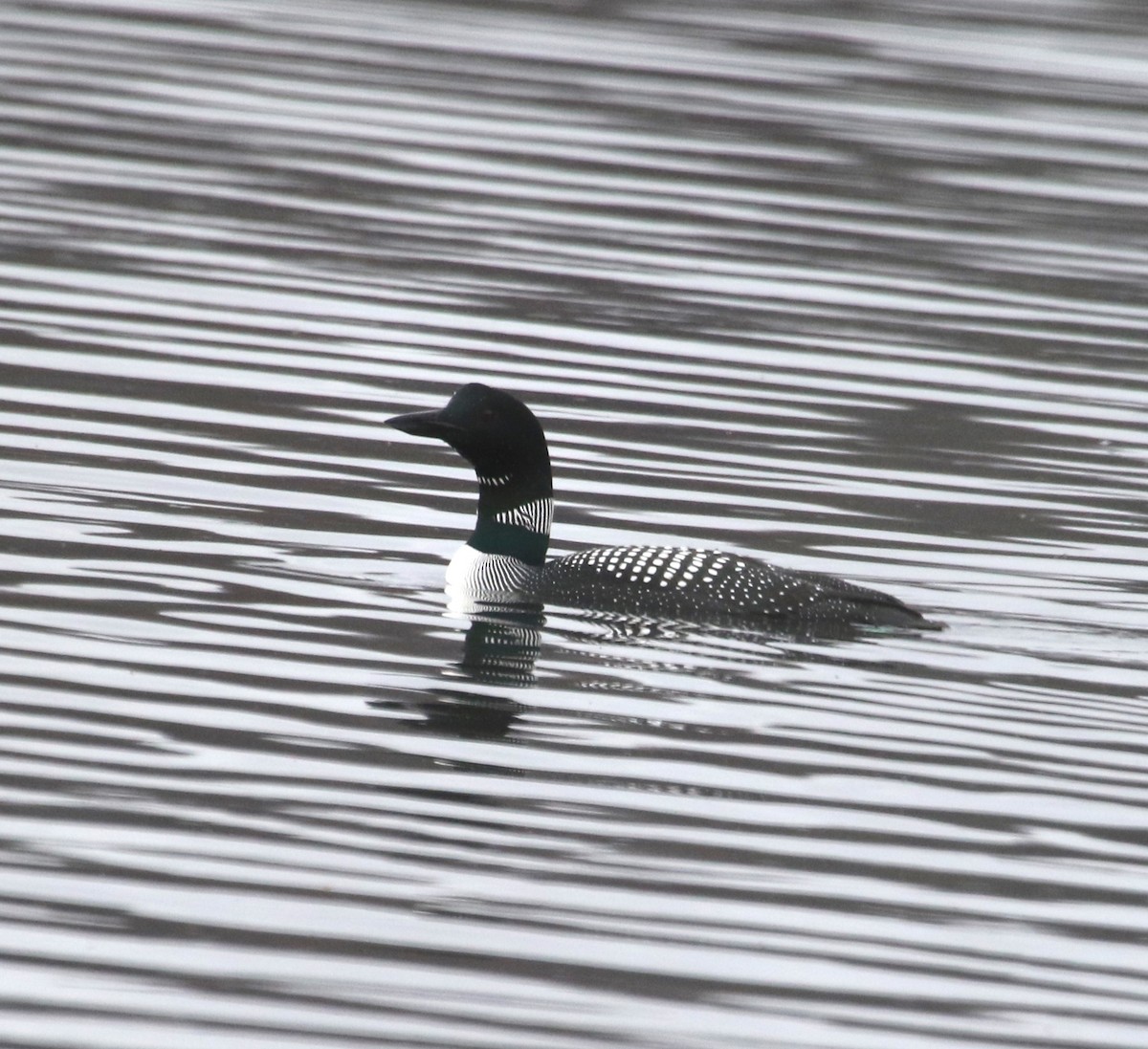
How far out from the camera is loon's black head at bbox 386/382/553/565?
8539 mm

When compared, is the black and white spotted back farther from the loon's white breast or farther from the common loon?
the loon's white breast

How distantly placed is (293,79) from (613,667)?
11400 millimetres

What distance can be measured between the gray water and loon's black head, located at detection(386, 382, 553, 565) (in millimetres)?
376

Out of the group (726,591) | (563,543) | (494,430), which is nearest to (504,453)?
(494,430)

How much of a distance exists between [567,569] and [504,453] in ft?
1.81

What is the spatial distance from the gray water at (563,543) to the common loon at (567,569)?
148mm

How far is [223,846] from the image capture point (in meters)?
5.70

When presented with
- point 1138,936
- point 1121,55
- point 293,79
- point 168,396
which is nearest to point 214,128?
point 293,79

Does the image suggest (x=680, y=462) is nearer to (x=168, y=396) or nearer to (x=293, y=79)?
(x=168, y=396)

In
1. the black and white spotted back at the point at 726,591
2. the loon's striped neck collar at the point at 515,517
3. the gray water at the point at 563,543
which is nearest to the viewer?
the gray water at the point at 563,543

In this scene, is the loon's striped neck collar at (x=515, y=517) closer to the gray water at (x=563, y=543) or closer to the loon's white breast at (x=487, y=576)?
the loon's white breast at (x=487, y=576)

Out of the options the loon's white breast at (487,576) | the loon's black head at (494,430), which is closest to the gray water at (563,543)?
the loon's white breast at (487,576)

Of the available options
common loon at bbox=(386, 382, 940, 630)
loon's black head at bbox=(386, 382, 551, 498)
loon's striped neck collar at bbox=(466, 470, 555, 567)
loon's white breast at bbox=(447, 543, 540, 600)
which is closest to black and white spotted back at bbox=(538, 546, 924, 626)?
common loon at bbox=(386, 382, 940, 630)

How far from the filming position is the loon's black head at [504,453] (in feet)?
28.0
